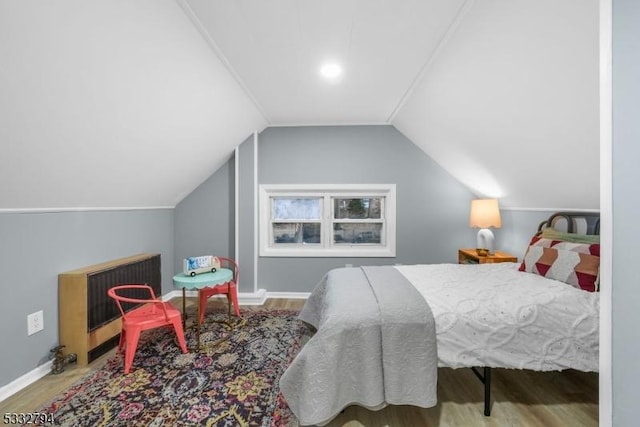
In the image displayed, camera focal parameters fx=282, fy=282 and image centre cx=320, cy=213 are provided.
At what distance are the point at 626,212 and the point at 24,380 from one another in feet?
11.5

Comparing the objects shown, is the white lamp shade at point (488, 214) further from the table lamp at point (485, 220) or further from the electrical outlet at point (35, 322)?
the electrical outlet at point (35, 322)

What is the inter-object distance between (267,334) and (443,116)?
2.85 m

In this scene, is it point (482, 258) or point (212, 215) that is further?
point (212, 215)

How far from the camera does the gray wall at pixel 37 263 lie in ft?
6.57

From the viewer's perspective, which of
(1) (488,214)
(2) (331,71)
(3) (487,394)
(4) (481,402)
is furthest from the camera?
(1) (488,214)

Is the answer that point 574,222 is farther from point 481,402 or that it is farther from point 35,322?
point 35,322

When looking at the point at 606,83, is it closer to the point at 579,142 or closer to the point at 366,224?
the point at 579,142

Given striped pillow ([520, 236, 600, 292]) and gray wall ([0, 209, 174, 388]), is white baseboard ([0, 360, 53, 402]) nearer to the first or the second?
gray wall ([0, 209, 174, 388])

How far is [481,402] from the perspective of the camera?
190 cm

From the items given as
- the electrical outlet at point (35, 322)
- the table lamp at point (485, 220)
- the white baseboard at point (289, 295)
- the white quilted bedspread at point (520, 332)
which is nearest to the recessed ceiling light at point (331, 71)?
the white quilted bedspread at point (520, 332)

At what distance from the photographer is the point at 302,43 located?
207 cm

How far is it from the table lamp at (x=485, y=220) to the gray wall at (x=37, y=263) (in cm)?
→ 416

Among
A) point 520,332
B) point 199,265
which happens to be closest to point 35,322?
point 199,265

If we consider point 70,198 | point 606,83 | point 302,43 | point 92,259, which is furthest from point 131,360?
point 606,83
